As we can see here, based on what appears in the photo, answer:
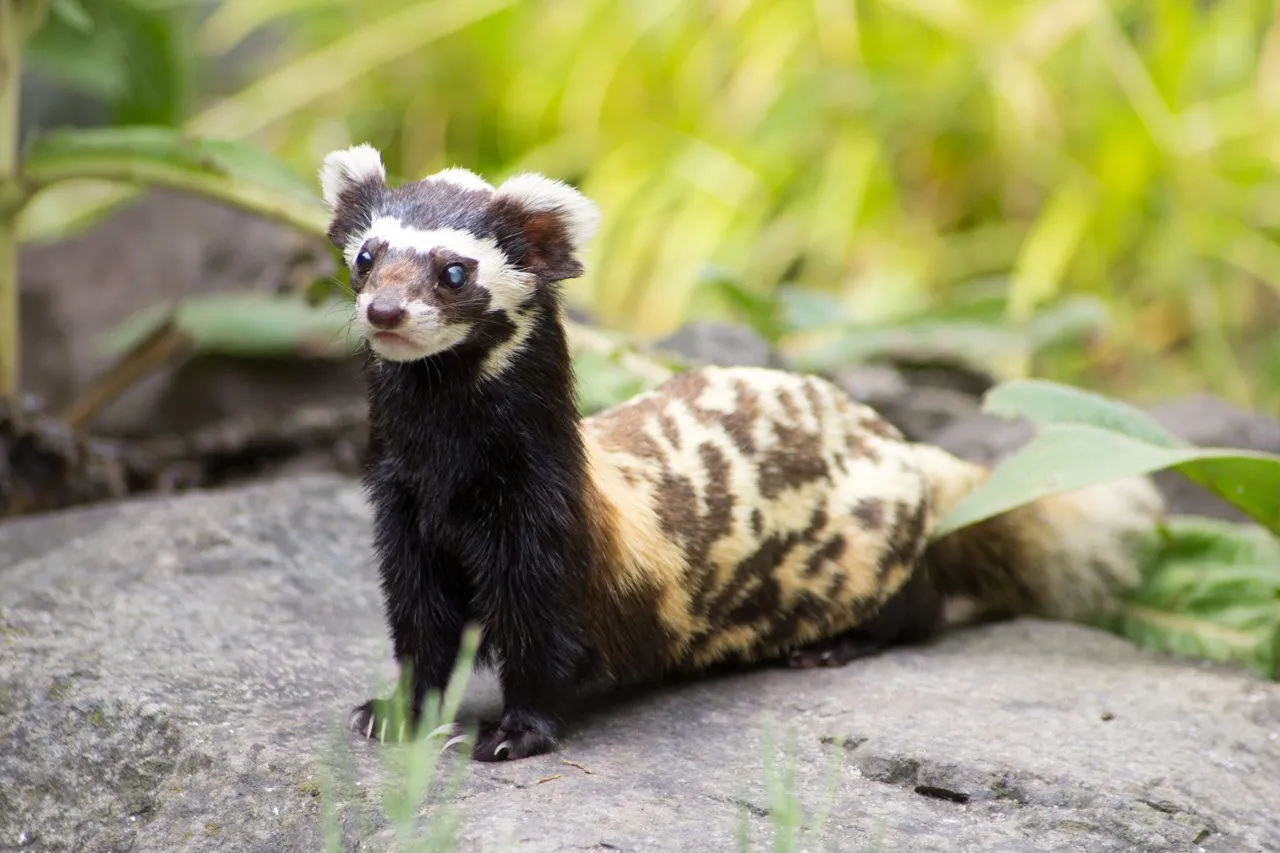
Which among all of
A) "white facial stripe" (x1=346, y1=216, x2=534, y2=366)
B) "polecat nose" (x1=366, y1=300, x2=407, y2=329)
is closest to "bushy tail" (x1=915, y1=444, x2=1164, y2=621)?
"white facial stripe" (x1=346, y1=216, x2=534, y2=366)

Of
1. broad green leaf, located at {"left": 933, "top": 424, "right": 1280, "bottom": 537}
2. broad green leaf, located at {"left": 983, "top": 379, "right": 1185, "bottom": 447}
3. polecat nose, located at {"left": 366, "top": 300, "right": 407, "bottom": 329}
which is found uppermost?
polecat nose, located at {"left": 366, "top": 300, "right": 407, "bottom": 329}

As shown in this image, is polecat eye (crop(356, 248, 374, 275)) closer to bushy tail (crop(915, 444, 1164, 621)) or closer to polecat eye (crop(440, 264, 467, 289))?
polecat eye (crop(440, 264, 467, 289))

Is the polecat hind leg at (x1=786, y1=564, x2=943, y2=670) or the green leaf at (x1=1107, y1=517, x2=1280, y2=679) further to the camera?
the green leaf at (x1=1107, y1=517, x2=1280, y2=679)

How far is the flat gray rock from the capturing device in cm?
226

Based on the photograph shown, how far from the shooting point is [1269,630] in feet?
10.9

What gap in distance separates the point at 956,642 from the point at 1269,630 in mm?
721

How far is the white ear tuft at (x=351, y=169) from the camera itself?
2.61 meters

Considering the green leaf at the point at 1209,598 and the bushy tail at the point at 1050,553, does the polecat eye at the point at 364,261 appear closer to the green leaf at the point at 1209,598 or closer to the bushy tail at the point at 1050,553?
the bushy tail at the point at 1050,553

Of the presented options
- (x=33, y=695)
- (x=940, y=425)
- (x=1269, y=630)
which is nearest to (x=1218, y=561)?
(x=1269, y=630)

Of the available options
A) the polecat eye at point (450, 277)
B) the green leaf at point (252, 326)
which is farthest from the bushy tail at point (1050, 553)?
the green leaf at point (252, 326)

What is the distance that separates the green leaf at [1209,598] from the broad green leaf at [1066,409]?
0.42 meters

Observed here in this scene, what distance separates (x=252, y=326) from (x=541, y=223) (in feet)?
8.99

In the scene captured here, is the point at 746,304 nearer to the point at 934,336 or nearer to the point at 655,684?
the point at 934,336

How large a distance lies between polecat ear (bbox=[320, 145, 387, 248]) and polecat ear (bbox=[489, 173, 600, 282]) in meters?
0.24
